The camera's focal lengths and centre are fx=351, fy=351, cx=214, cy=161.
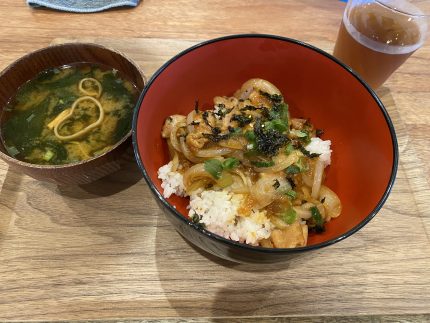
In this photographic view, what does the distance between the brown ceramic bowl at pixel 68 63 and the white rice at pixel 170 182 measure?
203mm

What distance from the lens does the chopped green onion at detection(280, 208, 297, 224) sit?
145 centimetres

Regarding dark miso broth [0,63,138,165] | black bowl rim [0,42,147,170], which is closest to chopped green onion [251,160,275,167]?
black bowl rim [0,42,147,170]

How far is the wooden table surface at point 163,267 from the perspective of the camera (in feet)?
4.74

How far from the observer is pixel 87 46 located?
186 cm

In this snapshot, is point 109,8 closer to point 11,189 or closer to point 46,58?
point 46,58

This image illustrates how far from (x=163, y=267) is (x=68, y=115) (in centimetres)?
95

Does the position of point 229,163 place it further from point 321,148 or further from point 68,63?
point 68,63

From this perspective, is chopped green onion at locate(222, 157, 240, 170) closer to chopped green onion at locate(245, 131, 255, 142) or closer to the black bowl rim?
chopped green onion at locate(245, 131, 255, 142)

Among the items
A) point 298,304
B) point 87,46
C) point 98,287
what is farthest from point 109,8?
point 298,304

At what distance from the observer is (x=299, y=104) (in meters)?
1.89

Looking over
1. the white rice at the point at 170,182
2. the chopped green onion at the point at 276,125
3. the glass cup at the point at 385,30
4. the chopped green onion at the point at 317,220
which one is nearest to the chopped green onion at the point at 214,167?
the white rice at the point at 170,182

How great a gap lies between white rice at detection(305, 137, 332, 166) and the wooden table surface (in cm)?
40

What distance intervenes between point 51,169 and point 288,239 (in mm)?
1008

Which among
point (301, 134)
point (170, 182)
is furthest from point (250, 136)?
point (170, 182)
